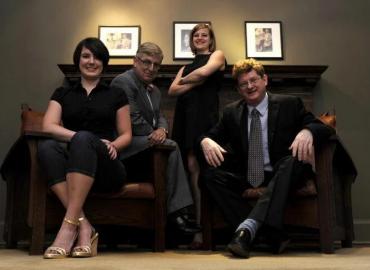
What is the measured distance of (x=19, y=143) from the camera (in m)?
2.57

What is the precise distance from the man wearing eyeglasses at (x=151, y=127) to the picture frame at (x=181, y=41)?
1.15 metres

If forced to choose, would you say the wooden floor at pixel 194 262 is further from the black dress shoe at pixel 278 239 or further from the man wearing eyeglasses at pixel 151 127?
the man wearing eyeglasses at pixel 151 127

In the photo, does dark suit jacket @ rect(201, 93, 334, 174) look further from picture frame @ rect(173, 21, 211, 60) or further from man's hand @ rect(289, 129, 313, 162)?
picture frame @ rect(173, 21, 211, 60)

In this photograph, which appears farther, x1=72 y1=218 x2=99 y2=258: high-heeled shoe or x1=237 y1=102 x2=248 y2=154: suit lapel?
x1=237 y1=102 x2=248 y2=154: suit lapel

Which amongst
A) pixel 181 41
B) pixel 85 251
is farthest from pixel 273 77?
pixel 85 251

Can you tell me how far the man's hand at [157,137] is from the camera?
254cm

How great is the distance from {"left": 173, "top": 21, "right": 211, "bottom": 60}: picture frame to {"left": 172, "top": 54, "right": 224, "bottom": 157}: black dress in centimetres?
95

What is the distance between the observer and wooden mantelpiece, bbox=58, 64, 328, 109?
3688 millimetres

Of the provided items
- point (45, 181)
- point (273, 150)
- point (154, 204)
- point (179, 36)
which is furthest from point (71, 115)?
point (179, 36)

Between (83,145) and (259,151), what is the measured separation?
2.95 feet

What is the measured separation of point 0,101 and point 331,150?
111 inches

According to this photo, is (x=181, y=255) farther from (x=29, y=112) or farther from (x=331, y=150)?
(x=29, y=112)

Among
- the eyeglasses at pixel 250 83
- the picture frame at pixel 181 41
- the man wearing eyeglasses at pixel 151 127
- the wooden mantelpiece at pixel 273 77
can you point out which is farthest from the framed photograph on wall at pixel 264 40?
the eyeglasses at pixel 250 83

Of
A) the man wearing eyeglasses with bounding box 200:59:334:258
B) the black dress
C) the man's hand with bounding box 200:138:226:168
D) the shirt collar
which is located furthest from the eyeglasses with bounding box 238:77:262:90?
the black dress
